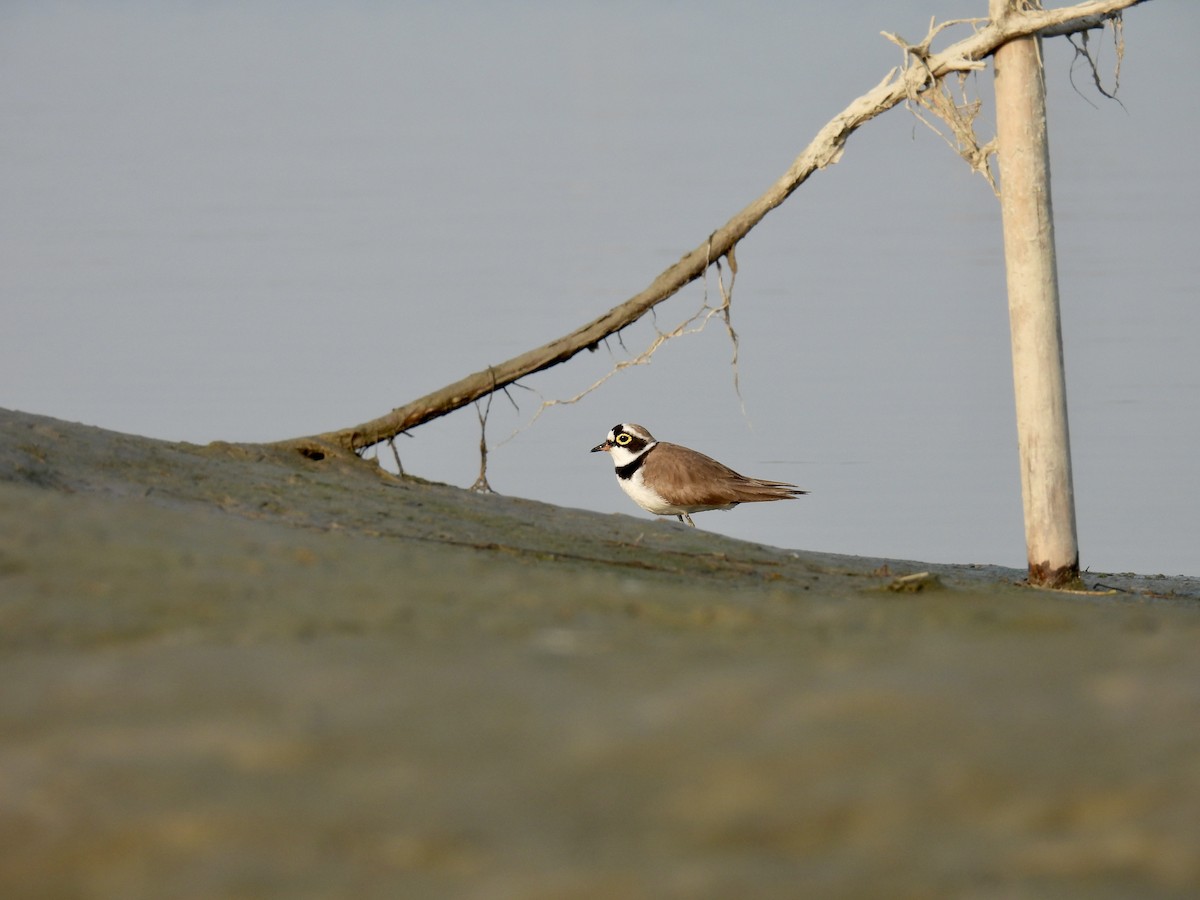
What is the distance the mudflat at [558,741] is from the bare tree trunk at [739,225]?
13.2 feet

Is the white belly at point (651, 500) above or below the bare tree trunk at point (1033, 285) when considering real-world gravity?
below

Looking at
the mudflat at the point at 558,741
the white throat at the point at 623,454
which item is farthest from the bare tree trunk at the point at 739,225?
the mudflat at the point at 558,741

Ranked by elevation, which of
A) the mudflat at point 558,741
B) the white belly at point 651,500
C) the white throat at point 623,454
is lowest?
the mudflat at point 558,741

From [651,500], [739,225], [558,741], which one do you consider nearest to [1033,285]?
[739,225]

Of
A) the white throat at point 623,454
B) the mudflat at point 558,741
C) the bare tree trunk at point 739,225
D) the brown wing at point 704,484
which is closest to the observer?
the mudflat at point 558,741

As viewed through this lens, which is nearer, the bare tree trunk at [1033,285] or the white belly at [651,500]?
the bare tree trunk at [1033,285]

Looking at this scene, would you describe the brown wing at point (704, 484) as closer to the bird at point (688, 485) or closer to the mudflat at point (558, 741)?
the bird at point (688, 485)

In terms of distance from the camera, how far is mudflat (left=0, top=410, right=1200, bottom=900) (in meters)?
2.05

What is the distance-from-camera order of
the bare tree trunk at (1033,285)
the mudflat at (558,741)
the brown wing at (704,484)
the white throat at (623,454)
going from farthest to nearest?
1. the white throat at (623,454)
2. the brown wing at (704,484)
3. the bare tree trunk at (1033,285)
4. the mudflat at (558,741)

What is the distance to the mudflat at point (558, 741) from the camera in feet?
6.72

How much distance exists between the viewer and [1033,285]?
6.80 metres

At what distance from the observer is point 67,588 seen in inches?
137

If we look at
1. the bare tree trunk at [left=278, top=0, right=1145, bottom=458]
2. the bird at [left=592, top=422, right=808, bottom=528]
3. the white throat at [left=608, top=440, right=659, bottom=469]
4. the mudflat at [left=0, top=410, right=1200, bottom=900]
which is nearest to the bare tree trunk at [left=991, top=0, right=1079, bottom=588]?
the bare tree trunk at [left=278, top=0, right=1145, bottom=458]

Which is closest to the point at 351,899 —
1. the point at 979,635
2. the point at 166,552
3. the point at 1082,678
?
the point at 1082,678
